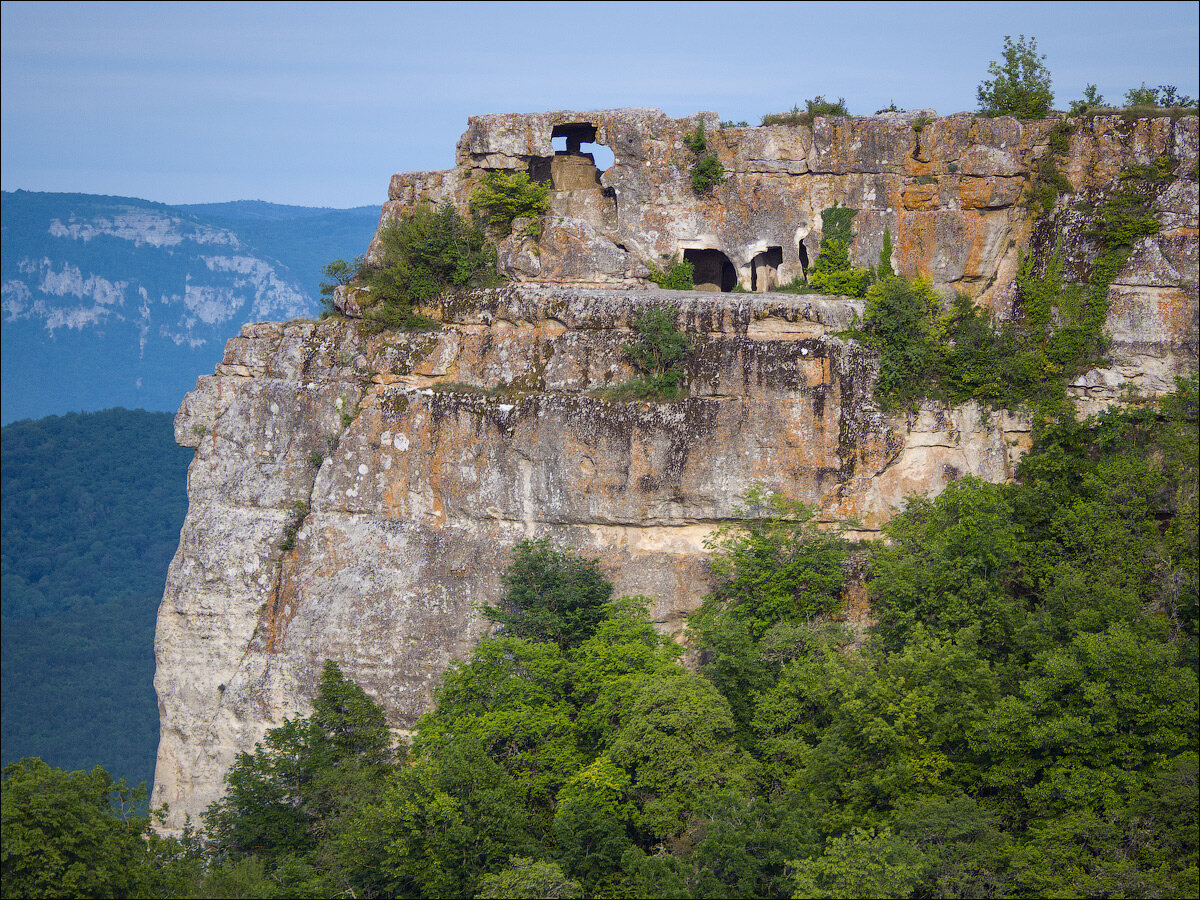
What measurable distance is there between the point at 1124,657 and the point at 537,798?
41.0 feet

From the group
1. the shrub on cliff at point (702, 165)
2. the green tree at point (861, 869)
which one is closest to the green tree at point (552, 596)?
the green tree at point (861, 869)

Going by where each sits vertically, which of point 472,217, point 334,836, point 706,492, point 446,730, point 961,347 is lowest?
point 334,836

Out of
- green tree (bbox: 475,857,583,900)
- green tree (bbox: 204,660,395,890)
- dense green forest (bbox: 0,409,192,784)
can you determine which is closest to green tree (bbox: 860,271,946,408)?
green tree (bbox: 475,857,583,900)

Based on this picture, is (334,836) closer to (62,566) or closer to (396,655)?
(396,655)

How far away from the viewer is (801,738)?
2373 cm

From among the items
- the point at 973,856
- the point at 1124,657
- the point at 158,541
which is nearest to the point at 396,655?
the point at 973,856

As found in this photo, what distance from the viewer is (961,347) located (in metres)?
27.8

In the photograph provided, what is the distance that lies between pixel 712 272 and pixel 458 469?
375 inches

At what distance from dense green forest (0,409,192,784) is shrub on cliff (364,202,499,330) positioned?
6554 centimetres

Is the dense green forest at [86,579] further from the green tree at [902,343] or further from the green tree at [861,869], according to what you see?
the green tree at [861,869]

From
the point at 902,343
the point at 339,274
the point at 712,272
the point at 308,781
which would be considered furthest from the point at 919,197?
the point at 308,781

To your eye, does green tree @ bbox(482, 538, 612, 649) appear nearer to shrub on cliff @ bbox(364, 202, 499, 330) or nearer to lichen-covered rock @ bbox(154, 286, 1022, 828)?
lichen-covered rock @ bbox(154, 286, 1022, 828)

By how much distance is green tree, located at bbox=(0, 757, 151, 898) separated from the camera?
2088 centimetres

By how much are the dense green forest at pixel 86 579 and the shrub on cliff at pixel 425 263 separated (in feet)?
215
